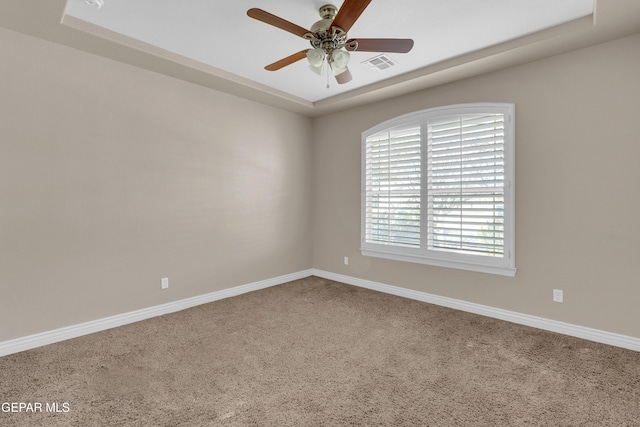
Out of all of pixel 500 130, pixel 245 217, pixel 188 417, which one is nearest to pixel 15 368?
pixel 188 417

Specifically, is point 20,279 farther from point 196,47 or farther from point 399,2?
point 399,2

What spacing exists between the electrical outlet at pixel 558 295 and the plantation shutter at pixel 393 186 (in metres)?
1.40

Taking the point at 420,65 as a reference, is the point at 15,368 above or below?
below

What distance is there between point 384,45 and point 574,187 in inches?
84.4

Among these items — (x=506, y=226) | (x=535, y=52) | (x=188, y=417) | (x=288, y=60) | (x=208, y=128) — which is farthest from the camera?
(x=208, y=128)

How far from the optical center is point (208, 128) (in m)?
3.78

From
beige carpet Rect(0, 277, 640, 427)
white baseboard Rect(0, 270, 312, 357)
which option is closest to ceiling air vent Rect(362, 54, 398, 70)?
beige carpet Rect(0, 277, 640, 427)

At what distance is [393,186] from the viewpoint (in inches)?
161

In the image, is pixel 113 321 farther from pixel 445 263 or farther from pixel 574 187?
pixel 574 187

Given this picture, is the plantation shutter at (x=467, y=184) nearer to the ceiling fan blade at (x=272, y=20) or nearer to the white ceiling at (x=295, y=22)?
the white ceiling at (x=295, y=22)

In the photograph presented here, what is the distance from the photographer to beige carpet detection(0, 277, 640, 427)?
1766 millimetres

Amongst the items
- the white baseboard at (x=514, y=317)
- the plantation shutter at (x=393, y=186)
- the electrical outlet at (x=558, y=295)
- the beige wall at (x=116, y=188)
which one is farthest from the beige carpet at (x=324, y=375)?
the plantation shutter at (x=393, y=186)

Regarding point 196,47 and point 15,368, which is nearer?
point 15,368

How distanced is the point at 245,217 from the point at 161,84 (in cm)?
181
